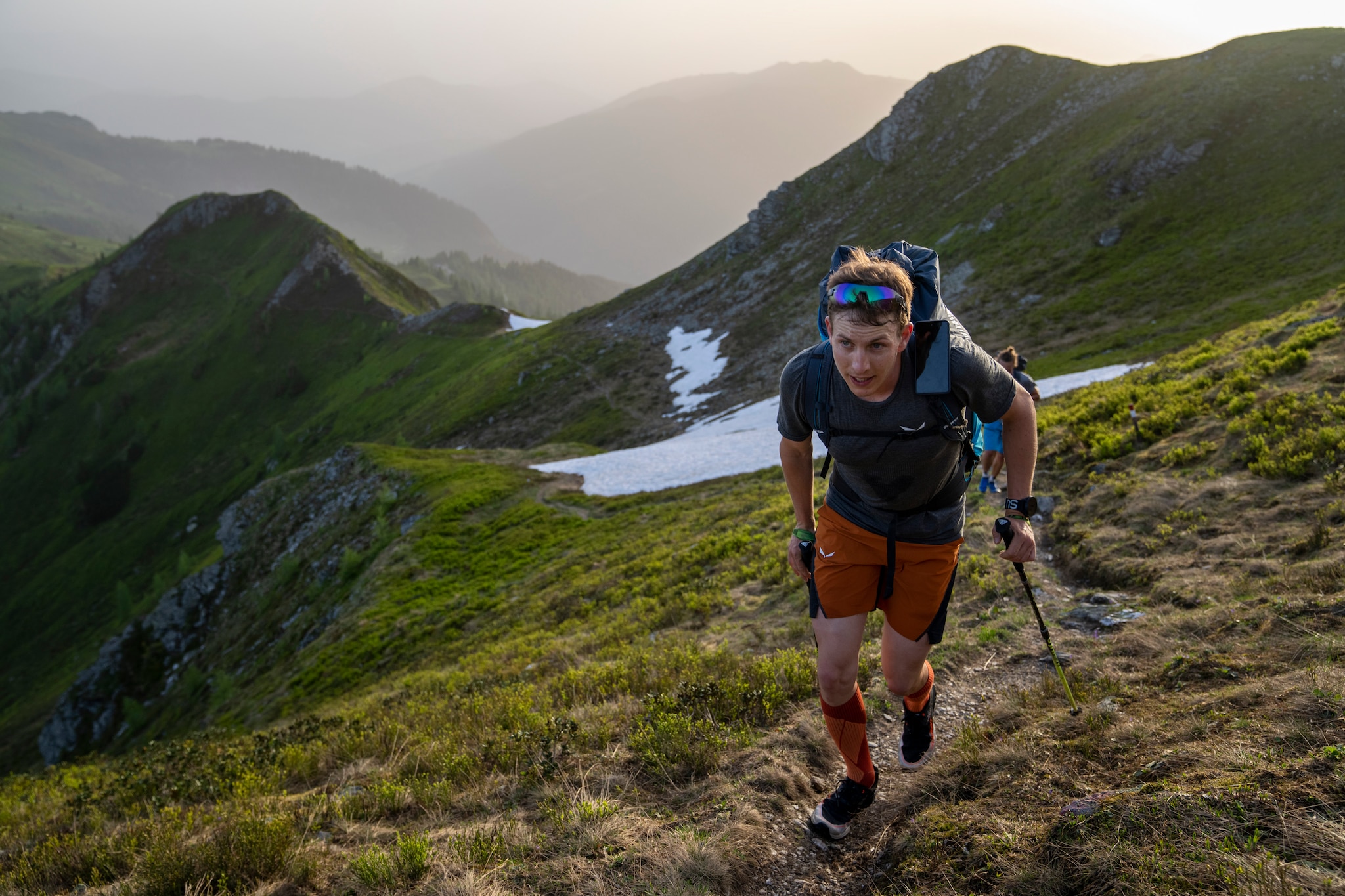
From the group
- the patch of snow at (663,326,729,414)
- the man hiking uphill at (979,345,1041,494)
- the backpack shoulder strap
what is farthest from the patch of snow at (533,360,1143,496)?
the backpack shoulder strap

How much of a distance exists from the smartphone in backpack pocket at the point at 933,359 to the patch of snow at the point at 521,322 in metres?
107

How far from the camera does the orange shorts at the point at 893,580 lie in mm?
4176

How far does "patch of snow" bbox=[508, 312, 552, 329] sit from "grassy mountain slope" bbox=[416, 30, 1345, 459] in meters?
15.5

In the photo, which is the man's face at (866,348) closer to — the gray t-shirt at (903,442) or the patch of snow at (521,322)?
the gray t-shirt at (903,442)

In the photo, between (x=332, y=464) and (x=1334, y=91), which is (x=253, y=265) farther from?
(x=1334, y=91)

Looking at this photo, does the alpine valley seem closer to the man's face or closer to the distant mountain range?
the distant mountain range

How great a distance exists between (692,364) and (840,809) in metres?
67.5

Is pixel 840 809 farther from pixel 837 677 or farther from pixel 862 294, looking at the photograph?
pixel 862 294

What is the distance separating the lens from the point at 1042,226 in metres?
55.3

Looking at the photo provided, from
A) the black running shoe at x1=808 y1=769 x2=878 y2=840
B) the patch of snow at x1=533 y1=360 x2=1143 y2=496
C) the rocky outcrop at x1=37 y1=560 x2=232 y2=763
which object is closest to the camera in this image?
the black running shoe at x1=808 y1=769 x2=878 y2=840

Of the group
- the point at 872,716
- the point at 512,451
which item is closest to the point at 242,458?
the point at 512,451

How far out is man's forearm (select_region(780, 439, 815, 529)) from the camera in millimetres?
4502

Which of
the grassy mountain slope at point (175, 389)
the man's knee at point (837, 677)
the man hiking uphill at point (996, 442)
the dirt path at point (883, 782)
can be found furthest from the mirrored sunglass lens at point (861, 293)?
the grassy mountain slope at point (175, 389)

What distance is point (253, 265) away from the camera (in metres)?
129
